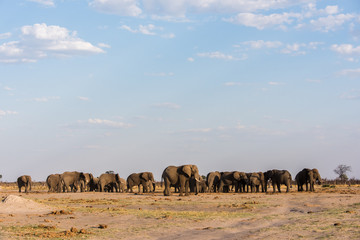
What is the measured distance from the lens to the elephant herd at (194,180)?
42906 mm

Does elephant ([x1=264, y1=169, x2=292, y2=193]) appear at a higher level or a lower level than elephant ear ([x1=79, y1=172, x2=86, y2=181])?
lower

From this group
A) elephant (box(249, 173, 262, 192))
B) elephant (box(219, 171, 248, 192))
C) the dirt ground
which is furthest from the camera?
elephant (box(219, 171, 248, 192))

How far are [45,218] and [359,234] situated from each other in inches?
563

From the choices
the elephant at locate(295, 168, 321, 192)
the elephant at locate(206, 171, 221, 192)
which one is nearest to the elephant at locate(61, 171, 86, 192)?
the elephant at locate(206, 171, 221, 192)

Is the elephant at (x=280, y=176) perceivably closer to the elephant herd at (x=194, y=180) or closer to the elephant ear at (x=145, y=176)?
the elephant herd at (x=194, y=180)

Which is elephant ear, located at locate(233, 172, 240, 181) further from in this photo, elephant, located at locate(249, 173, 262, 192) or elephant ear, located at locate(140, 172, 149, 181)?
elephant ear, located at locate(140, 172, 149, 181)

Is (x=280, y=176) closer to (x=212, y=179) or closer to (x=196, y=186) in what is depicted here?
(x=212, y=179)

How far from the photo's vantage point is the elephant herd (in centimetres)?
4291

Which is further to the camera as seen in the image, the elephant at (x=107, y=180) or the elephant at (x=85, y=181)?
the elephant at (x=85, y=181)

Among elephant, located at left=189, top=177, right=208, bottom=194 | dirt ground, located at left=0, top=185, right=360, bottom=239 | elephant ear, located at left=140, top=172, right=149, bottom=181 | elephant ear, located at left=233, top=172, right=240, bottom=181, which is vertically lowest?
dirt ground, located at left=0, top=185, right=360, bottom=239

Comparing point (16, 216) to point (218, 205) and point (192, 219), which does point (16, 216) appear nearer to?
point (192, 219)

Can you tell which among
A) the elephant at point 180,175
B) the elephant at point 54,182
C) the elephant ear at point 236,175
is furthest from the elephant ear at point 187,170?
the elephant at point 54,182

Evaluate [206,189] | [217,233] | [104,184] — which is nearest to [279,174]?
[206,189]

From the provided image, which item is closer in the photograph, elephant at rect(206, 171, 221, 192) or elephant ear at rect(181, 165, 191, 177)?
elephant ear at rect(181, 165, 191, 177)
